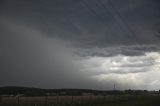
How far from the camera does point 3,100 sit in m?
39.2

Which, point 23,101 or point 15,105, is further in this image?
point 23,101

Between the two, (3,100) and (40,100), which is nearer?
(3,100)

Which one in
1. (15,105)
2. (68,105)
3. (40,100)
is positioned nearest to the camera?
(15,105)

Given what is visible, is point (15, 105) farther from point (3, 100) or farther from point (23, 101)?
point (23, 101)

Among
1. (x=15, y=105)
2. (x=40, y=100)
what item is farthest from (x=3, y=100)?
(x=40, y=100)

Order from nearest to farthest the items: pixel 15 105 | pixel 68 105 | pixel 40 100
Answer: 1. pixel 15 105
2. pixel 68 105
3. pixel 40 100

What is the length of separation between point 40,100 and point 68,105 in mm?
7994

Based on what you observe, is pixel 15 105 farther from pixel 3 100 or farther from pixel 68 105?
pixel 68 105

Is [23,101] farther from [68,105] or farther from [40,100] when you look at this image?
[68,105]

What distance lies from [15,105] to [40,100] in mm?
10397

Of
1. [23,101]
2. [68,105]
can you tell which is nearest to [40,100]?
[23,101]

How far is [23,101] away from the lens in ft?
143

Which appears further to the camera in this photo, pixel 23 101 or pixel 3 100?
pixel 23 101

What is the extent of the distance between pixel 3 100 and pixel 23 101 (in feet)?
16.7
